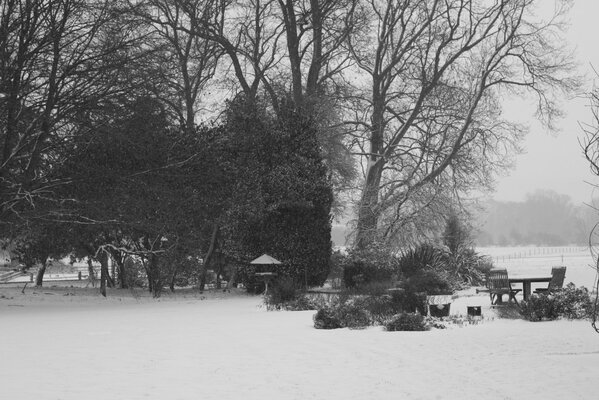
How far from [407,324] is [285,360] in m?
3.41

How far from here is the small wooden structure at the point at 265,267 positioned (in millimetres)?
20062

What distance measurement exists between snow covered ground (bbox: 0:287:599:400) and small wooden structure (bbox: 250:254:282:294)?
5749mm

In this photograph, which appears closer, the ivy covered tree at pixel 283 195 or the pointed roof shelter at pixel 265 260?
the pointed roof shelter at pixel 265 260

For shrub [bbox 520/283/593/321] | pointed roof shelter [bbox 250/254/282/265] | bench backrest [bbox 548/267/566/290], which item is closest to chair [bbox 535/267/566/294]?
bench backrest [bbox 548/267/566/290]

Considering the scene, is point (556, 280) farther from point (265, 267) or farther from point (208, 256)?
point (208, 256)

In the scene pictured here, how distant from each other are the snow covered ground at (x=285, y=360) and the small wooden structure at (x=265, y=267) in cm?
575

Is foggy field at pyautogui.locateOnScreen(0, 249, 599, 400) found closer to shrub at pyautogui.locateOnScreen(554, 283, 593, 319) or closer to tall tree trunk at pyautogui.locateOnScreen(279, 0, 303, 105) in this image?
shrub at pyautogui.locateOnScreen(554, 283, 593, 319)

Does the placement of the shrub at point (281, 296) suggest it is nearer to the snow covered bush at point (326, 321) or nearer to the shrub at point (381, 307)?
the shrub at point (381, 307)

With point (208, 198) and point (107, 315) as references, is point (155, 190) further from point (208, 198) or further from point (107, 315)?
point (107, 315)

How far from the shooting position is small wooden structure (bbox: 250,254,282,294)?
2006 cm

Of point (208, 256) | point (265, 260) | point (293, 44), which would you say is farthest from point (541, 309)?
point (293, 44)

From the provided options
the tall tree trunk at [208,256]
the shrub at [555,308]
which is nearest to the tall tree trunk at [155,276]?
the tall tree trunk at [208,256]

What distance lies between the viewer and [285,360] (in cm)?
941

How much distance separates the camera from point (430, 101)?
29922 mm
